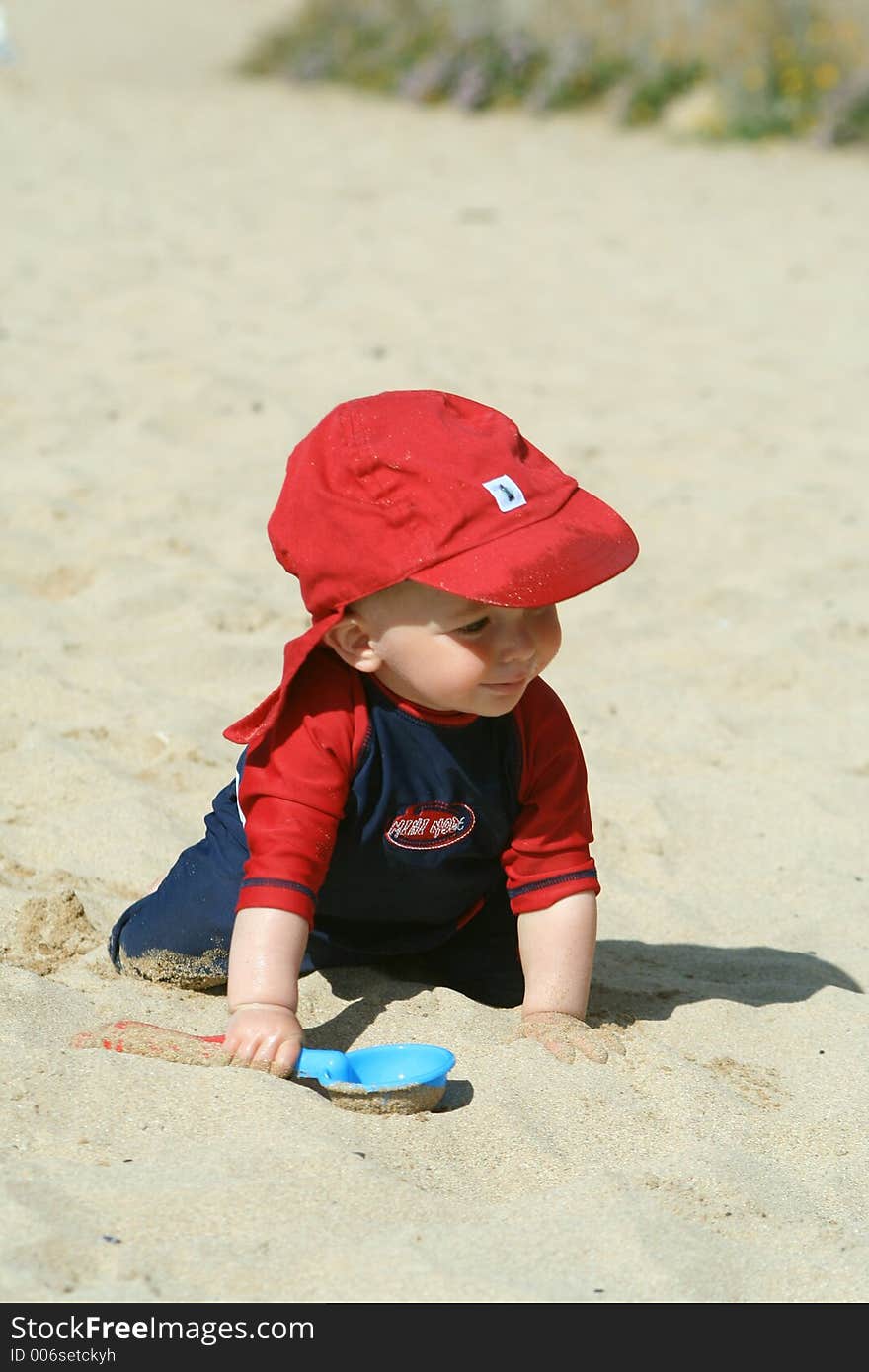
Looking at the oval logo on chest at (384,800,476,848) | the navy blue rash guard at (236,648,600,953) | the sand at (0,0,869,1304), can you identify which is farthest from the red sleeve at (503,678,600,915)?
the sand at (0,0,869,1304)

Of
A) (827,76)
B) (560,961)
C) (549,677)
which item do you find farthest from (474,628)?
(827,76)

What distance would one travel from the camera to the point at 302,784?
2.39 meters

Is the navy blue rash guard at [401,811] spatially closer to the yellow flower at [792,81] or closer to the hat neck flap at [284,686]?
the hat neck flap at [284,686]

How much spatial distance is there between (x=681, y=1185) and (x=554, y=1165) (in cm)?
16

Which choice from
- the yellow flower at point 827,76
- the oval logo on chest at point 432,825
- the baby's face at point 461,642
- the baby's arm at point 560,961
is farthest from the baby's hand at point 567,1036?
the yellow flower at point 827,76

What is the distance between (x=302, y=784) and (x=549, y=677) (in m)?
1.74

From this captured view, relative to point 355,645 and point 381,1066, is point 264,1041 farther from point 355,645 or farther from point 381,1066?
point 355,645

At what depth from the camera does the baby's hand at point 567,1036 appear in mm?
2426

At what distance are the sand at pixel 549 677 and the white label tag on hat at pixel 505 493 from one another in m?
0.80

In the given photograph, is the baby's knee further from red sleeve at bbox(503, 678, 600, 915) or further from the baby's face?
the baby's face

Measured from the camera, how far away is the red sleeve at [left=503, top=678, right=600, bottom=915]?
2.57 m

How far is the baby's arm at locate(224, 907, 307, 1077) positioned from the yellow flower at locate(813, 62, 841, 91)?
953 centimetres

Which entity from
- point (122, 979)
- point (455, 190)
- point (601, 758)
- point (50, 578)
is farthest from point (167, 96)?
point (122, 979)

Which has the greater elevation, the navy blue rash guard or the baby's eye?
the baby's eye
